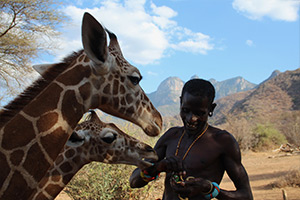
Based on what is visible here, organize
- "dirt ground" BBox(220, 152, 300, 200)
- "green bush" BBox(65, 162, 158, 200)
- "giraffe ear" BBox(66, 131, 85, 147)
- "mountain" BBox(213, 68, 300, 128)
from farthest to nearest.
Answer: "mountain" BBox(213, 68, 300, 128), "dirt ground" BBox(220, 152, 300, 200), "green bush" BBox(65, 162, 158, 200), "giraffe ear" BBox(66, 131, 85, 147)

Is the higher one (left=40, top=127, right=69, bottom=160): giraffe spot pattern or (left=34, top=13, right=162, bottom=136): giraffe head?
(left=34, top=13, right=162, bottom=136): giraffe head

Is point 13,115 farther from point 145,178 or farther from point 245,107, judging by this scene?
point 245,107

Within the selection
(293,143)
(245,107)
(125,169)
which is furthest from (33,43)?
(245,107)

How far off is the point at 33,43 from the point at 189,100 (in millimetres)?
14869

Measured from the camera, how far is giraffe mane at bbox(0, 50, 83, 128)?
6.70ft

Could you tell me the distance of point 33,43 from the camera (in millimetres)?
15539

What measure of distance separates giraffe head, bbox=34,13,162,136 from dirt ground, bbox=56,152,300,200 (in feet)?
17.1

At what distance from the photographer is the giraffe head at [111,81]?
2.25 m

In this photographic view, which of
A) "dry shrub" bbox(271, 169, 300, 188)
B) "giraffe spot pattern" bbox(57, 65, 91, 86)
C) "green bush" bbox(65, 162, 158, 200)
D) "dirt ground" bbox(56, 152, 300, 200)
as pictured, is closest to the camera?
"giraffe spot pattern" bbox(57, 65, 91, 86)

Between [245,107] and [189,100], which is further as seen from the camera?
[245,107]

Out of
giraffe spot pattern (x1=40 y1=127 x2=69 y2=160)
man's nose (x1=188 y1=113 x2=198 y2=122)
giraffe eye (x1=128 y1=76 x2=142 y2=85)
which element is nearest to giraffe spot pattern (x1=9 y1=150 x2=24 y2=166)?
giraffe spot pattern (x1=40 y1=127 x2=69 y2=160)

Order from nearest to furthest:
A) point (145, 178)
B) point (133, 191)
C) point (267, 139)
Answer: point (145, 178) → point (133, 191) → point (267, 139)

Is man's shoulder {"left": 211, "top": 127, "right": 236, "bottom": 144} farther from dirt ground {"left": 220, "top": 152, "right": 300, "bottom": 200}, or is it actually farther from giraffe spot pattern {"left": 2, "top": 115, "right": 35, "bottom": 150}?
dirt ground {"left": 220, "top": 152, "right": 300, "bottom": 200}

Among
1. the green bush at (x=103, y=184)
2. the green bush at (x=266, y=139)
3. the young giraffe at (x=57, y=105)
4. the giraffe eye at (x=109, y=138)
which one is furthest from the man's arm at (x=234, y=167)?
the green bush at (x=266, y=139)
